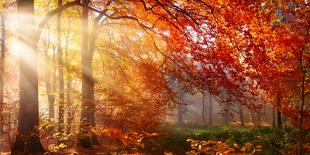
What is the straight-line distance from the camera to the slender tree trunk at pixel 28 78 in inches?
341

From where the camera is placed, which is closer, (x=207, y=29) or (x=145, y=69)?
(x=207, y=29)

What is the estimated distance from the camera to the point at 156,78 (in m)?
13.1

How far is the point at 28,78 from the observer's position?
8.95 m

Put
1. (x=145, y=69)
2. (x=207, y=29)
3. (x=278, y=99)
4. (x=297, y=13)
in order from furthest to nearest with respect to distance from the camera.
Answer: (x=278, y=99) < (x=145, y=69) < (x=207, y=29) < (x=297, y=13)

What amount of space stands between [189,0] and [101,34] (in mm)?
8737

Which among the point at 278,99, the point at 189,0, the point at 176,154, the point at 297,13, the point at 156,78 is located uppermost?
the point at 189,0

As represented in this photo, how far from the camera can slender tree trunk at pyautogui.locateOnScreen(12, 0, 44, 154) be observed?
8672 millimetres

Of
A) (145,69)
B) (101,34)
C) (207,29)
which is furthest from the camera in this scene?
(101,34)

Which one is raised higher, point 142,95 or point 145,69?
point 145,69

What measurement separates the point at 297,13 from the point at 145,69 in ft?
22.6

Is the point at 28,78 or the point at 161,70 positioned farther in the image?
the point at 161,70

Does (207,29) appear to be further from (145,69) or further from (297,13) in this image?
(145,69)

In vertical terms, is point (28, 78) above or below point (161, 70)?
below

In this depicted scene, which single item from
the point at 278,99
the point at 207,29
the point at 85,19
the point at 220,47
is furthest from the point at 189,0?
the point at 278,99
